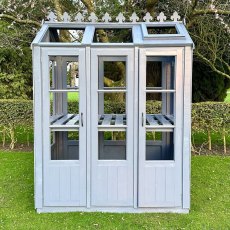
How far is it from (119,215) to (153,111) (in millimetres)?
3855

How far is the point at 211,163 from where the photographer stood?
608 centimetres

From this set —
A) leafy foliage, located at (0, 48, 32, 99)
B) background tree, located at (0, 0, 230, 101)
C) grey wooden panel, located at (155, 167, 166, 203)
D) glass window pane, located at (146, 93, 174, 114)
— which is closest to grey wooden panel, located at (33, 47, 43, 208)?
grey wooden panel, located at (155, 167, 166, 203)

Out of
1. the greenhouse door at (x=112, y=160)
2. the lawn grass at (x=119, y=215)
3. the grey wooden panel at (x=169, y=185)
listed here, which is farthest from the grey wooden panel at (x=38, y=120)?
the grey wooden panel at (x=169, y=185)

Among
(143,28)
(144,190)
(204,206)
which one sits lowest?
(204,206)

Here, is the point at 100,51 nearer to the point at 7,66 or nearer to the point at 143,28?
the point at 143,28

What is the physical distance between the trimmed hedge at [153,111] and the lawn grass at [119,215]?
65.5 inches

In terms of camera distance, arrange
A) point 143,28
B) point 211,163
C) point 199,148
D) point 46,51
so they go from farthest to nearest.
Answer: point 199,148 → point 211,163 → point 143,28 → point 46,51

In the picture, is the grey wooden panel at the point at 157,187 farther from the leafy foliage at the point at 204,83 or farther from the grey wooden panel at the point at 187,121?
the leafy foliage at the point at 204,83

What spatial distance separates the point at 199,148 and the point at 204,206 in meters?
3.39

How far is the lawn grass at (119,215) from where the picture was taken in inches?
139

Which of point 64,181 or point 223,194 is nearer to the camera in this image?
point 64,181

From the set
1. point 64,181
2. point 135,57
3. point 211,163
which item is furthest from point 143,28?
→ point 211,163

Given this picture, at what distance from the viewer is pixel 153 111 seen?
7348 mm

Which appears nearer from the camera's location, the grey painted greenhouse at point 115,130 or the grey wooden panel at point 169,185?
the grey painted greenhouse at point 115,130
